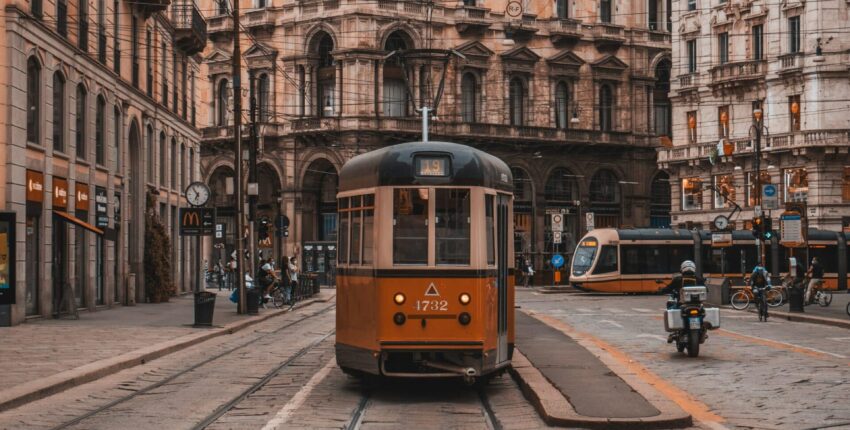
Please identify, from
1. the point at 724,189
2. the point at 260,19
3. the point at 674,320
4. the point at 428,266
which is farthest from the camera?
the point at 260,19

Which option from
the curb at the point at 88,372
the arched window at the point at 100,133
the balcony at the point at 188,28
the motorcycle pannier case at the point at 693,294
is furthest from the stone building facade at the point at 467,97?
the motorcycle pannier case at the point at 693,294

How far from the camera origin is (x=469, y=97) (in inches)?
3019

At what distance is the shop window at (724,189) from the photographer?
6619 cm

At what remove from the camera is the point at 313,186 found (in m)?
74.3

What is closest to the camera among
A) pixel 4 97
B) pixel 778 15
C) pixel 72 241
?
pixel 4 97

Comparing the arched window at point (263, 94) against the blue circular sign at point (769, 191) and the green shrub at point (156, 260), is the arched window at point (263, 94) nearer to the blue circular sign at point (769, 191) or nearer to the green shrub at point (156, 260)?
the green shrub at point (156, 260)

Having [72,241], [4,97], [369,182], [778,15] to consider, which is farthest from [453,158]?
[778,15]

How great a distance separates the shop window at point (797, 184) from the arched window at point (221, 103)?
32845 millimetres

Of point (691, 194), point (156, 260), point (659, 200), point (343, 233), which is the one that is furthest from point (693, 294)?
point (659, 200)

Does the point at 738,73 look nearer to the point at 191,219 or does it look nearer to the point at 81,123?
the point at 191,219

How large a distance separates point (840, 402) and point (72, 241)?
2381cm

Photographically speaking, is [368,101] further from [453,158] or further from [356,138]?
[453,158]

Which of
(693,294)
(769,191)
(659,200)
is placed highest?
(659,200)

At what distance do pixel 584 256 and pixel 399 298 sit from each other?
4291 centimetres
